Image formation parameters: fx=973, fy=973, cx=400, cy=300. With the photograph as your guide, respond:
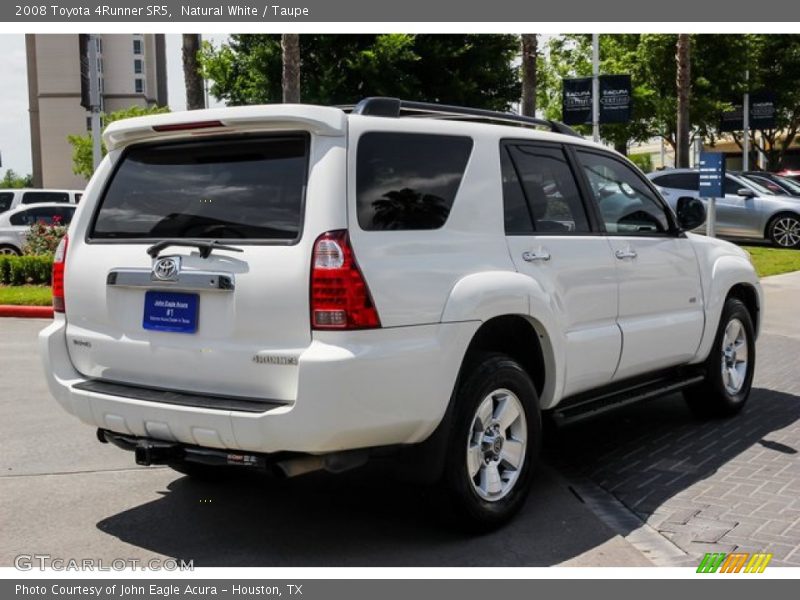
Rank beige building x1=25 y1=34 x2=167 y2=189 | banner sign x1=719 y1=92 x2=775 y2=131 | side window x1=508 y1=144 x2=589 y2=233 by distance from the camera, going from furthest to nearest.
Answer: beige building x1=25 y1=34 x2=167 y2=189, banner sign x1=719 y1=92 x2=775 y2=131, side window x1=508 y1=144 x2=589 y2=233

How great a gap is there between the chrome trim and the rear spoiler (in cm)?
68

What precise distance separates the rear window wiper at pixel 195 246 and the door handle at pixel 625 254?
244 centimetres

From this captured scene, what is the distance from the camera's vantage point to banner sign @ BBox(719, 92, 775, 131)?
3450cm

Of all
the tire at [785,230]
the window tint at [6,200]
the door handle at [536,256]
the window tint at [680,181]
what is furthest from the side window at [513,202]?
the window tint at [6,200]

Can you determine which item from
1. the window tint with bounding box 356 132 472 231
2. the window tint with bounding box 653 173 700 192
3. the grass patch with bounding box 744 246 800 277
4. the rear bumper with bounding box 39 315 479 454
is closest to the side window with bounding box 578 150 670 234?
the window tint with bounding box 356 132 472 231

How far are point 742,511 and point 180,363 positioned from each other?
2881mm

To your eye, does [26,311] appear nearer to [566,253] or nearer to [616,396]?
[616,396]

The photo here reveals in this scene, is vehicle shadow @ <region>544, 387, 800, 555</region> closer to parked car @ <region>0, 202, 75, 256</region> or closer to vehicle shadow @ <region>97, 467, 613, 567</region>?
vehicle shadow @ <region>97, 467, 613, 567</region>

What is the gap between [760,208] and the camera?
20.1 metres

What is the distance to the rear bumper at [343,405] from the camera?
12.8ft

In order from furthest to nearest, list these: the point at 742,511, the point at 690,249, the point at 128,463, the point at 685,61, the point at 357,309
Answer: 1. the point at 685,61
2. the point at 690,249
3. the point at 128,463
4. the point at 742,511
5. the point at 357,309

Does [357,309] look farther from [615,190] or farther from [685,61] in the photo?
[685,61]

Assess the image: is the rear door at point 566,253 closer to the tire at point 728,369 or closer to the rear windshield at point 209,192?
the rear windshield at point 209,192

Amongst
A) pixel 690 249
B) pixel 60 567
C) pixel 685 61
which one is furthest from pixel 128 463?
pixel 685 61
